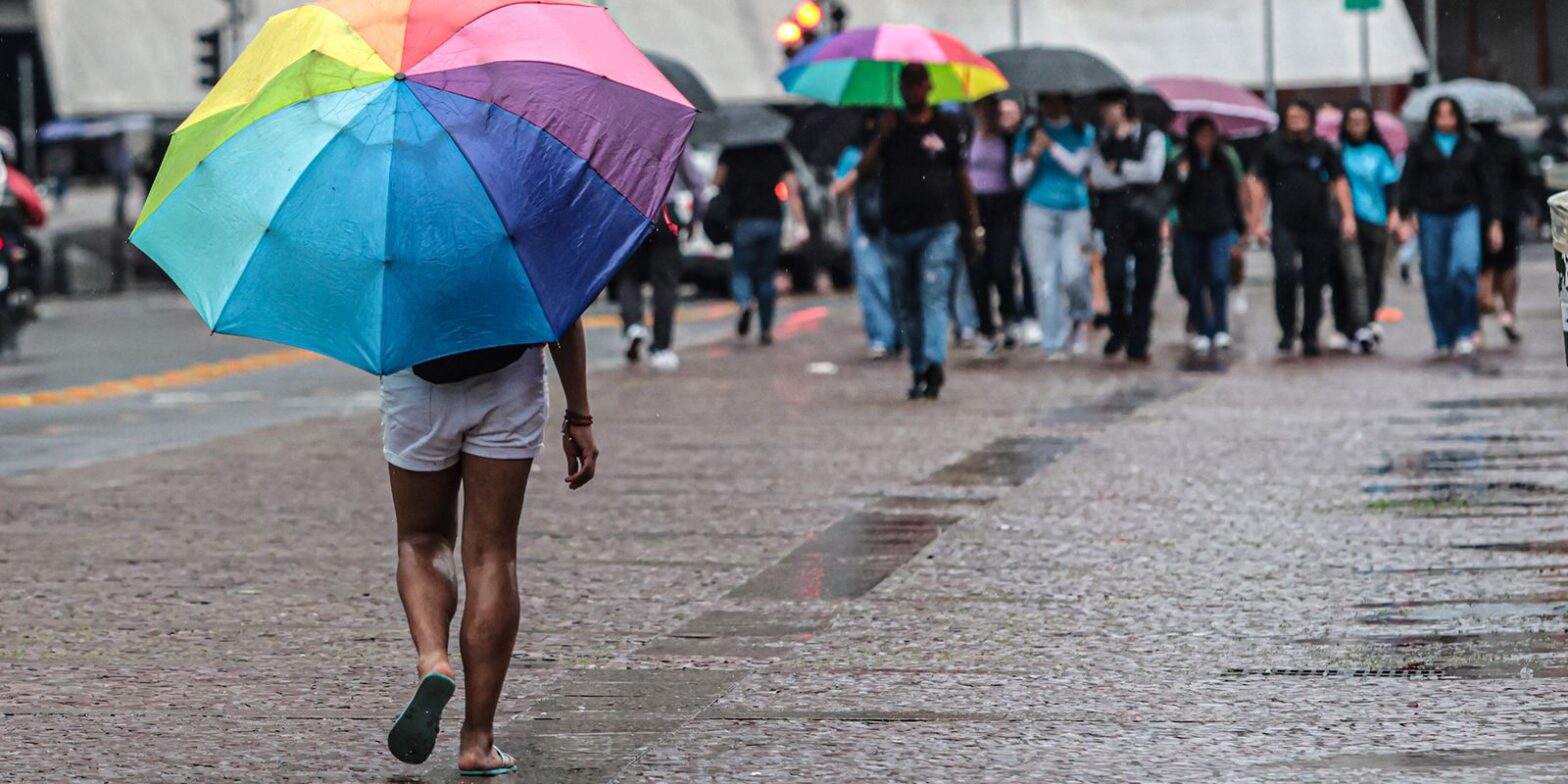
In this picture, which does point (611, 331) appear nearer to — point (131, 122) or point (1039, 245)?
point (1039, 245)

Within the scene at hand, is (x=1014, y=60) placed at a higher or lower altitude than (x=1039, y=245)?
higher

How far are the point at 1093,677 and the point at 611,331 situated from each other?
54.1ft

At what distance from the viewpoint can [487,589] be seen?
5.80 metres

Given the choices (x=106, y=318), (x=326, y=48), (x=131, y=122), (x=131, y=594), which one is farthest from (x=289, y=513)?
(x=131, y=122)

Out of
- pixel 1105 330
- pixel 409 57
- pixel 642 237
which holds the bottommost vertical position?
pixel 1105 330

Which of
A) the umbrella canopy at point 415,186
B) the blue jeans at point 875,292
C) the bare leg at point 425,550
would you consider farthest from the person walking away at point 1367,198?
the umbrella canopy at point 415,186

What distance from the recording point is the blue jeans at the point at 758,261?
20656mm

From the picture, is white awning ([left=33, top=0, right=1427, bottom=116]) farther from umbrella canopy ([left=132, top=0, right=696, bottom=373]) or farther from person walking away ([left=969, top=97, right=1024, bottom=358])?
umbrella canopy ([left=132, top=0, right=696, bottom=373])

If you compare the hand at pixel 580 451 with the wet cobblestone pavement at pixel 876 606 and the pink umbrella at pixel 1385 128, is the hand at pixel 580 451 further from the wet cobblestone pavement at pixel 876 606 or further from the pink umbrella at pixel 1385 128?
the pink umbrella at pixel 1385 128

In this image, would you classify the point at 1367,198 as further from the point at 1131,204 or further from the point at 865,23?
the point at 865,23

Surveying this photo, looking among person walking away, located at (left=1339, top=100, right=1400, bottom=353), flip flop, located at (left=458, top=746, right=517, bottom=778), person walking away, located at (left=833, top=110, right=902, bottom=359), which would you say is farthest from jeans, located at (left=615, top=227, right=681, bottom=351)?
flip flop, located at (left=458, top=746, right=517, bottom=778)

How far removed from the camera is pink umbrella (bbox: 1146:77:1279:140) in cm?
2358

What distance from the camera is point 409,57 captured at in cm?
539

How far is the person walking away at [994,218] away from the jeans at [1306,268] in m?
1.91
